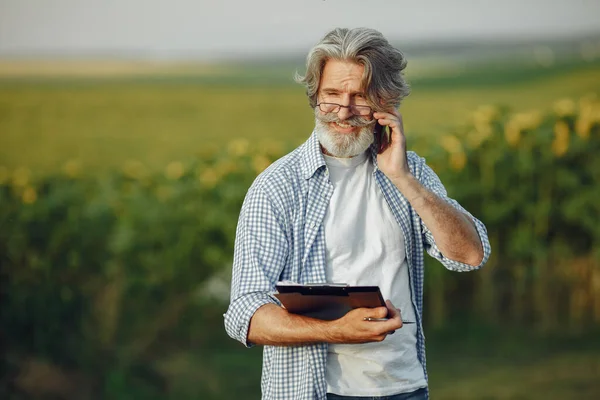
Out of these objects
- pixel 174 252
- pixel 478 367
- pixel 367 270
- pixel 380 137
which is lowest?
pixel 478 367

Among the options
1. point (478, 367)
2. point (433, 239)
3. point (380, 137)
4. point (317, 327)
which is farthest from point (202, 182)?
point (317, 327)

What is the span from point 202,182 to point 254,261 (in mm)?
2636

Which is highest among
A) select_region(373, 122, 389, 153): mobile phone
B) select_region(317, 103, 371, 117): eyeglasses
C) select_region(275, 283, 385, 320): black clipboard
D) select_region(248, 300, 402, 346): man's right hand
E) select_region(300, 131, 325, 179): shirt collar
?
select_region(317, 103, 371, 117): eyeglasses

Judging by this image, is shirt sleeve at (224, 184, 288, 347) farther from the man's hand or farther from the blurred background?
the blurred background

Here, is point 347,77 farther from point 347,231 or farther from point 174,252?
point 174,252

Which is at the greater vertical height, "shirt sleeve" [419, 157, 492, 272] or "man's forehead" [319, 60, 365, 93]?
"man's forehead" [319, 60, 365, 93]

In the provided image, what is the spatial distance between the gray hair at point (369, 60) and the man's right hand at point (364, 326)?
1.93 ft

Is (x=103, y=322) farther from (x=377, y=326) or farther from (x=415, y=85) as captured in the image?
(x=377, y=326)

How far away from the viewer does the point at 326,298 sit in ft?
7.80

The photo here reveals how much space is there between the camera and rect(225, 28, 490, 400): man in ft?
8.36

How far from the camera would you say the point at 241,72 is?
16.8 feet

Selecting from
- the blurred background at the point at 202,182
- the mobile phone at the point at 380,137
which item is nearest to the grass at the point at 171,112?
the blurred background at the point at 202,182

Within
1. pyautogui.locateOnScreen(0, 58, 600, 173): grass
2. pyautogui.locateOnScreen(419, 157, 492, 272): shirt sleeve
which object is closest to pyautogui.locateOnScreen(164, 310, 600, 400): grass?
pyautogui.locateOnScreen(0, 58, 600, 173): grass

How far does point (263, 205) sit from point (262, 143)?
8.26 feet
